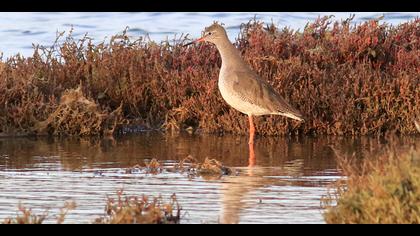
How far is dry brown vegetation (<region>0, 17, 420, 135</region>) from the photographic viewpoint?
13297mm

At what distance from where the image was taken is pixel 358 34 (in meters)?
15.3

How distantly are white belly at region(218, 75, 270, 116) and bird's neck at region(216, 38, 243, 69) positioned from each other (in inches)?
15.9

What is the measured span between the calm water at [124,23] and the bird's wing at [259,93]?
7688mm

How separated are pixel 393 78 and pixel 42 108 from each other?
13.9 ft

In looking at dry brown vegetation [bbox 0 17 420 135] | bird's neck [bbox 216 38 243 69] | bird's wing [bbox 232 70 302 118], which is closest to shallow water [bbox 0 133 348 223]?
dry brown vegetation [bbox 0 17 420 135]

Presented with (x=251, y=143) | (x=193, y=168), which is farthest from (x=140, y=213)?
(x=251, y=143)

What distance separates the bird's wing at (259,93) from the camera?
42.6 feet

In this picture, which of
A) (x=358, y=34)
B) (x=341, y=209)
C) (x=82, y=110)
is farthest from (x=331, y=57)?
(x=341, y=209)

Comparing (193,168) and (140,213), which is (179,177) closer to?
(193,168)

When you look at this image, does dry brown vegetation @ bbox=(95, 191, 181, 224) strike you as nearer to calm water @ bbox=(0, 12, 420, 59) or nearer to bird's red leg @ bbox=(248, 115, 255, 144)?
bird's red leg @ bbox=(248, 115, 255, 144)

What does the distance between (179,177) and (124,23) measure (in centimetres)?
1317

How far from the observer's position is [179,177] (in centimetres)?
1080

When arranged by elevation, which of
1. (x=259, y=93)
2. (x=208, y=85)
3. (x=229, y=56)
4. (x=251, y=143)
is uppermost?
(x=229, y=56)

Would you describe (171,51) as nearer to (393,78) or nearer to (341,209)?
(393,78)
